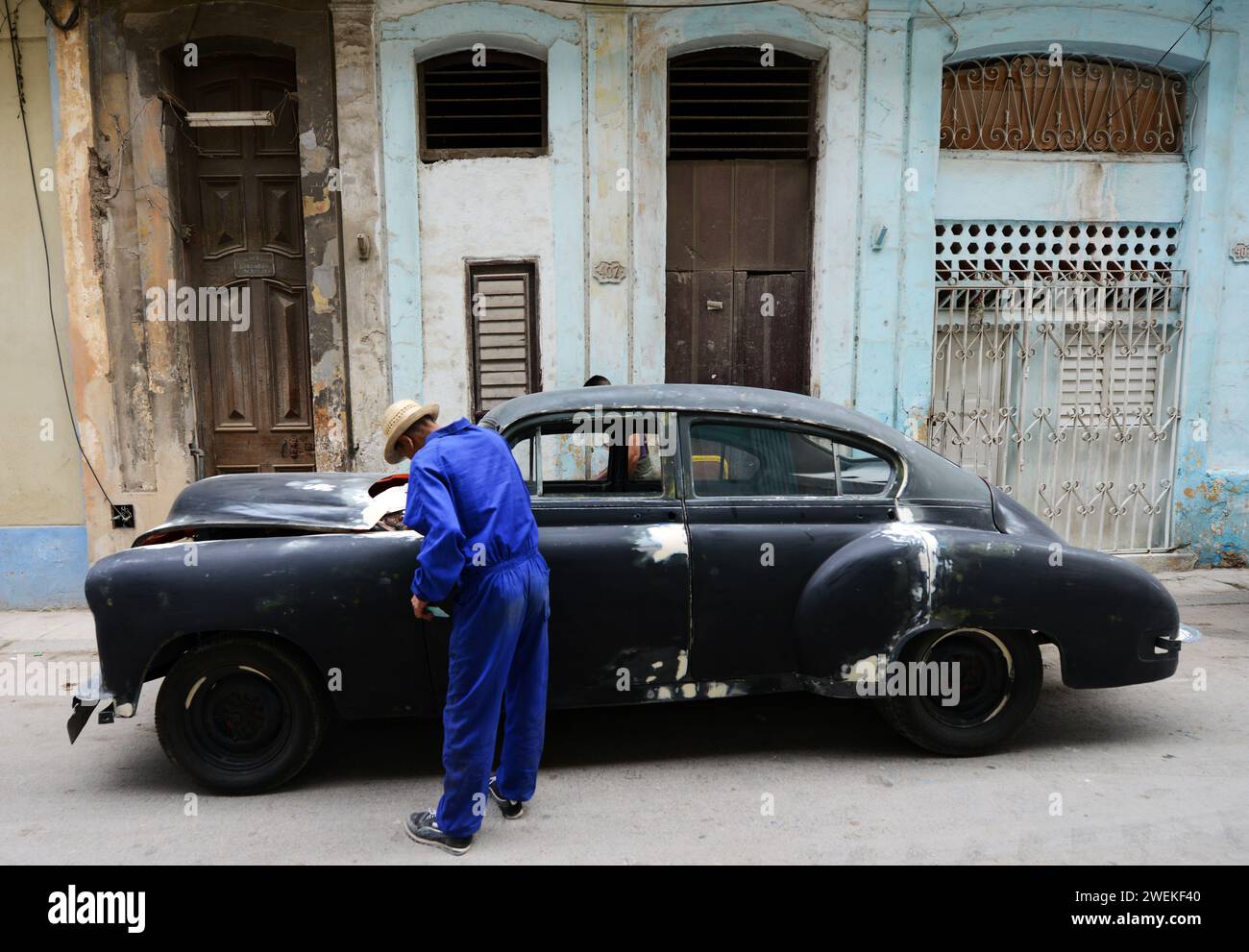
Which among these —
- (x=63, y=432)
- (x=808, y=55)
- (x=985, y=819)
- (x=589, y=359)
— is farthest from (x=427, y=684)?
(x=808, y=55)

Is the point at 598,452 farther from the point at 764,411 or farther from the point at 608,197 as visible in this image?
the point at 608,197

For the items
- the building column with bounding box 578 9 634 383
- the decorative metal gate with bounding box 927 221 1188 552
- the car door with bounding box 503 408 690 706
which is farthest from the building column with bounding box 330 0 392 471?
the decorative metal gate with bounding box 927 221 1188 552

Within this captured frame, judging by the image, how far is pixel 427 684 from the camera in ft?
12.5

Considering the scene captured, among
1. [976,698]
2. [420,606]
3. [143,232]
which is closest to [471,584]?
[420,606]

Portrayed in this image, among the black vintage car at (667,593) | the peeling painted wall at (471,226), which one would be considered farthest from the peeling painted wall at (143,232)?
the black vintage car at (667,593)

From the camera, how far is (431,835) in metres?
3.43

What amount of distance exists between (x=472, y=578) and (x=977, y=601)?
222cm

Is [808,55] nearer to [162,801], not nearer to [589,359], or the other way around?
[589,359]

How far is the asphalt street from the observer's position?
3.38 meters

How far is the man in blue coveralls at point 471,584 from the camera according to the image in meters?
3.24

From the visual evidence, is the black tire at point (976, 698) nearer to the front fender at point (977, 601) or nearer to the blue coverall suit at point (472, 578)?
the front fender at point (977, 601)

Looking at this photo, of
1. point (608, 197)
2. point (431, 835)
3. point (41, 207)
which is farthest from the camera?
point (608, 197)

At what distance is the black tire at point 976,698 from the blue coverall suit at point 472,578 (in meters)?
1.83

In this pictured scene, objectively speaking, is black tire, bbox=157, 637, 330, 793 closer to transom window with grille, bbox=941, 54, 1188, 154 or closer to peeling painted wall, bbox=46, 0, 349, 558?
peeling painted wall, bbox=46, 0, 349, 558
